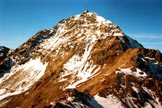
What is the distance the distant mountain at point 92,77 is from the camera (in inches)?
2199

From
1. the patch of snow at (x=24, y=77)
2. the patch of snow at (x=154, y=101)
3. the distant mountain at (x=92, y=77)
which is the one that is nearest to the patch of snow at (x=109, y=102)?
the distant mountain at (x=92, y=77)

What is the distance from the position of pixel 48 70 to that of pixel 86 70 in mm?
55978

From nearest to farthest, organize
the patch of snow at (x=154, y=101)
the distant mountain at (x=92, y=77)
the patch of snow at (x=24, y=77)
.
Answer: the distant mountain at (x=92, y=77)
the patch of snow at (x=154, y=101)
the patch of snow at (x=24, y=77)

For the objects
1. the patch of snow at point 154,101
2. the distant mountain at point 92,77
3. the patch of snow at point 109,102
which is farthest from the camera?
the patch of snow at point 154,101

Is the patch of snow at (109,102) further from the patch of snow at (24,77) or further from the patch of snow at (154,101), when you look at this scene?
the patch of snow at (24,77)

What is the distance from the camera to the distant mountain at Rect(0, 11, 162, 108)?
5584cm

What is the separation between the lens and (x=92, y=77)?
332 ft

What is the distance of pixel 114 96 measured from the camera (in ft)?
186

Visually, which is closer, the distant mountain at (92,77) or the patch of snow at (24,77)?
the distant mountain at (92,77)

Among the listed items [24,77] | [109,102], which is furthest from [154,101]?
[24,77]

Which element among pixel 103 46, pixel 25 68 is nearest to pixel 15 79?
pixel 25 68

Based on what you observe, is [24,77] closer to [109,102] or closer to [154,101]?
[109,102]

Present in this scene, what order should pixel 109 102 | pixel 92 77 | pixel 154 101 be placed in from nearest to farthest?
pixel 109 102 < pixel 154 101 < pixel 92 77

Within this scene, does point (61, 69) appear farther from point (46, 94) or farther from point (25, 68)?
point (25, 68)
